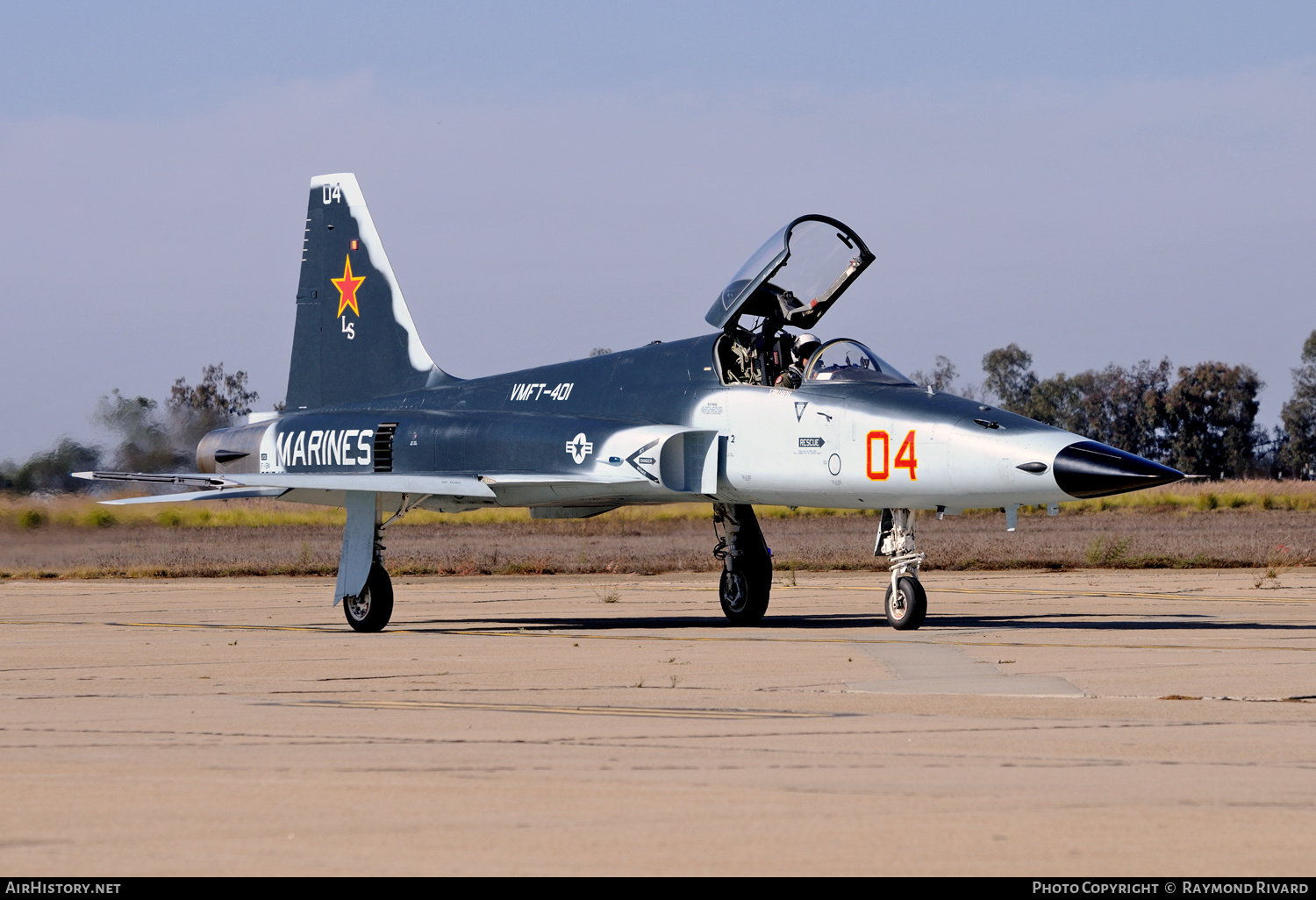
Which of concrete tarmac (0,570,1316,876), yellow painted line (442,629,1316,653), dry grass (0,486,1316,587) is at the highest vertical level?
dry grass (0,486,1316,587)

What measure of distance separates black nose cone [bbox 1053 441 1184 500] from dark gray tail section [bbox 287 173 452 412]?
8894 millimetres

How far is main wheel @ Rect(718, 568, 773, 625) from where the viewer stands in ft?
54.7

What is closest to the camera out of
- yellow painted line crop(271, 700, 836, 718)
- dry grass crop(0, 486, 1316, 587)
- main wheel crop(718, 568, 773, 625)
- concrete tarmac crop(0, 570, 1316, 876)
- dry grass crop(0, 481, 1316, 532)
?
concrete tarmac crop(0, 570, 1316, 876)

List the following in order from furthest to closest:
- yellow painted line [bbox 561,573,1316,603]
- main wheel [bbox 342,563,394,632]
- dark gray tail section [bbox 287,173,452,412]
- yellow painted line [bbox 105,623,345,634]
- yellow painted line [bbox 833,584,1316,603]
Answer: dark gray tail section [bbox 287,173,452,412] → yellow painted line [bbox 561,573,1316,603] → yellow painted line [bbox 833,584,1316,603] → main wheel [bbox 342,563,394,632] → yellow painted line [bbox 105,623,345,634]

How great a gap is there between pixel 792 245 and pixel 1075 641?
487 cm

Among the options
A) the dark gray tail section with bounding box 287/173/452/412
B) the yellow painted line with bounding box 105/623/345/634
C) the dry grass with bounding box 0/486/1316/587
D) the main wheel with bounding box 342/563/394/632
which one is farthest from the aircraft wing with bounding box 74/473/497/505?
the dry grass with bounding box 0/486/1316/587

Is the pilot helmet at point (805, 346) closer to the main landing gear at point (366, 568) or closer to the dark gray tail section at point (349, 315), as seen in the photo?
the main landing gear at point (366, 568)

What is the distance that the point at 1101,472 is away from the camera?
13133 millimetres

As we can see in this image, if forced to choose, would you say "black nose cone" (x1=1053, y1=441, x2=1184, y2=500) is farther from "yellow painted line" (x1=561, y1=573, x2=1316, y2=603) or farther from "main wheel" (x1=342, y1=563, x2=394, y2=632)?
"main wheel" (x1=342, y1=563, x2=394, y2=632)

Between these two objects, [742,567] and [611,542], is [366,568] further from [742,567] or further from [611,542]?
[611,542]

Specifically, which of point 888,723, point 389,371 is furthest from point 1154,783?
point 389,371

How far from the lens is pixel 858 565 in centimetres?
2834

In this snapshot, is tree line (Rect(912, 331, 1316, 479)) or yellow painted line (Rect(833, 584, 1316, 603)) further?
tree line (Rect(912, 331, 1316, 479))

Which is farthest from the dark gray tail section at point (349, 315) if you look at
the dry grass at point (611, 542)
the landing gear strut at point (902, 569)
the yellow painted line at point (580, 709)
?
the yellow painted line at point (580, 709)
